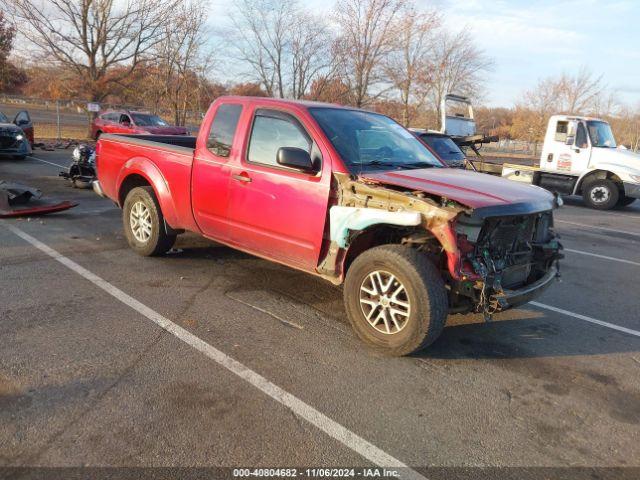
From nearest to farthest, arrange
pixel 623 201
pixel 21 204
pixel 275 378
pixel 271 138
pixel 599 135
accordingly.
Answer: pixel 275 378
pixel 271 138
pixel 21 204
pixel 599 135
pixel 623 201

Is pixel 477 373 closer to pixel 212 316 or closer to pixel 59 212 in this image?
pixel 212 316

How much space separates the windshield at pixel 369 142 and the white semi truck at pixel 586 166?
938 cm

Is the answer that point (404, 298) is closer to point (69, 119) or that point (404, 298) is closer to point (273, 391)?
point (273, 391)

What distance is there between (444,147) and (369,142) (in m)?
6.33

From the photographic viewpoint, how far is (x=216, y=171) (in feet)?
16.1

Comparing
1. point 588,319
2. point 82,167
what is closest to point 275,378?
point 588,319

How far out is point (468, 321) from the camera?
4.59 m

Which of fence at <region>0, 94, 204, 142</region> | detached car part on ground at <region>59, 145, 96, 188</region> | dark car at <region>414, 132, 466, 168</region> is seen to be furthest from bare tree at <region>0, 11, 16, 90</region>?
dark car at <region>414, 132, 466, 168</region>

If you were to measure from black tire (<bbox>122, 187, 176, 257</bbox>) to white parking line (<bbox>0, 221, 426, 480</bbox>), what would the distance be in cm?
82

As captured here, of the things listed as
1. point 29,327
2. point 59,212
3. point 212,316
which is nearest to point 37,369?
point 29,327

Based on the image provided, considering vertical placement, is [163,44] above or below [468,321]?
above

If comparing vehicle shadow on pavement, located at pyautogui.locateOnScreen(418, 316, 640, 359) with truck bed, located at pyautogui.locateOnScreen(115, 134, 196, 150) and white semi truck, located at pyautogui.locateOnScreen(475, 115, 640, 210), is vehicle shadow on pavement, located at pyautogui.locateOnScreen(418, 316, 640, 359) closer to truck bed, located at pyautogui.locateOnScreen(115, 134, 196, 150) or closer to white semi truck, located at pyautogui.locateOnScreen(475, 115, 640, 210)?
truck bed, located at pyautogui.locateOnScreen(115, 134, 196, 150)

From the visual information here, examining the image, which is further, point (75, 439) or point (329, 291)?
point (329, 291)

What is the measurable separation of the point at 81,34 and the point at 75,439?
92.7 ft
